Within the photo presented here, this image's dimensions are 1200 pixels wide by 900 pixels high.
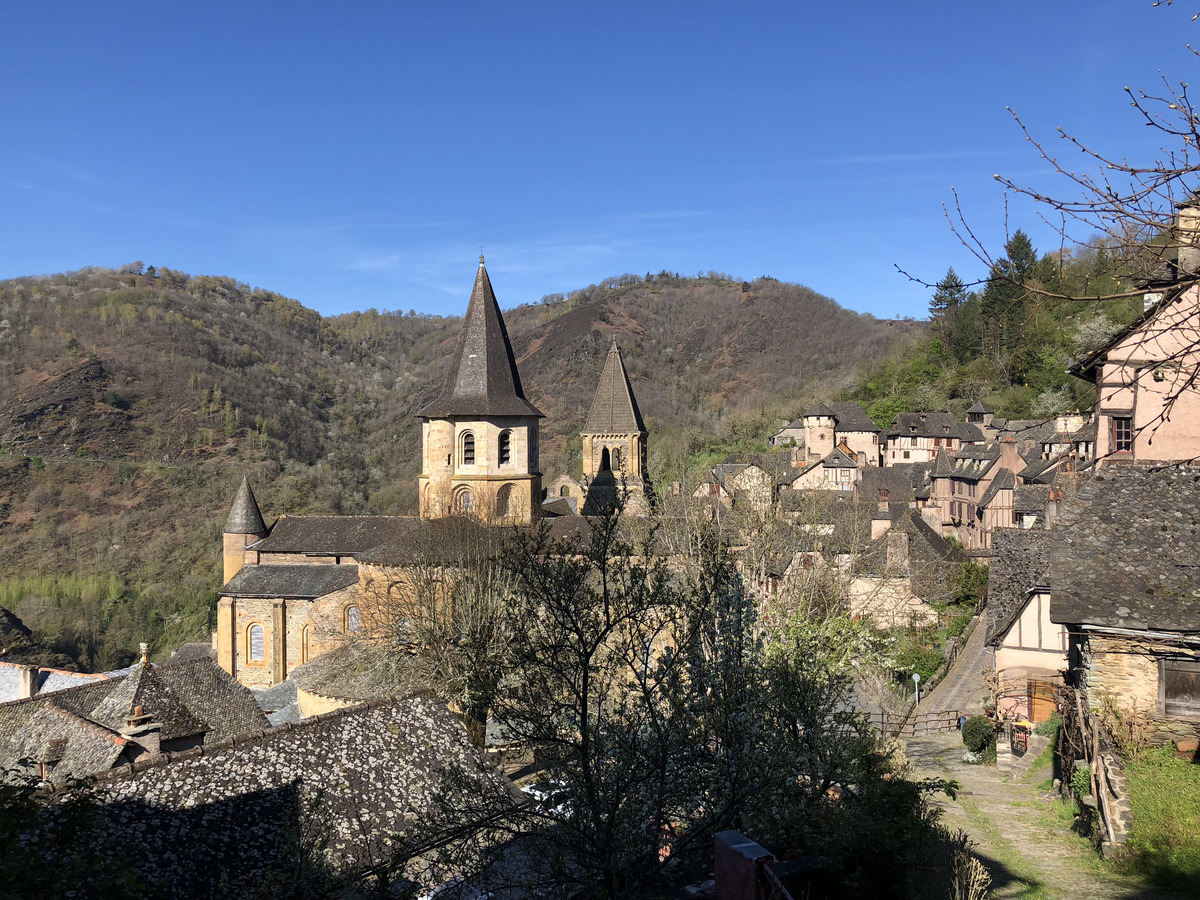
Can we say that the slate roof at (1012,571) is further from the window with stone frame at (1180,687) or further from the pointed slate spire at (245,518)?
the pointed slate spire at (245,518)

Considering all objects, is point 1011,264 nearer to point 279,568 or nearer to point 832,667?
point 832,667

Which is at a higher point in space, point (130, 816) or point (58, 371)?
point (58, 371)

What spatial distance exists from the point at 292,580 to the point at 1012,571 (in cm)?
2904

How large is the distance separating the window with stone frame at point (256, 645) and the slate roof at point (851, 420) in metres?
47.6

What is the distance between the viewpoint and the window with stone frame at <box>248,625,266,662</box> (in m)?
36.6

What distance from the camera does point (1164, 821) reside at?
31.0 feet

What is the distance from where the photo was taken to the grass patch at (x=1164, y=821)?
8820 millimetres

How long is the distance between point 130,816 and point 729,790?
9.14m

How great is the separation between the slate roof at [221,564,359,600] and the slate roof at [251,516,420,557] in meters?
0.88

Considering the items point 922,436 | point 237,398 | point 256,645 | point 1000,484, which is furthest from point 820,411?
point 237,398

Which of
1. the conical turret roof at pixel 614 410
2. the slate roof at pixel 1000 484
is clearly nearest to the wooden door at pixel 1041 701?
the conical turret roof at pixel 614 410

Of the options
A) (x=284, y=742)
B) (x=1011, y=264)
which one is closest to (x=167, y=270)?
(x=284, y=742)

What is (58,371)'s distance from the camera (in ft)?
343

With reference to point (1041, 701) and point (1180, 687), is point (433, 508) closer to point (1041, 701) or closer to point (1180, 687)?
point (1041, 701)
